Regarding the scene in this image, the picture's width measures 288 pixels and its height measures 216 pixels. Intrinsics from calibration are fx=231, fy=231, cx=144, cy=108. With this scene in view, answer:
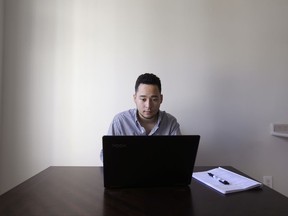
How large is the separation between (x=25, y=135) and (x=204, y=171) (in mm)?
1473

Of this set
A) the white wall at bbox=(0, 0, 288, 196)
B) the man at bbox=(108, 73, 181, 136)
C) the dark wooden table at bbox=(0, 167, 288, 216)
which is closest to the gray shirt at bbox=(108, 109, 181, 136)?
the man at bbox=(108, 73, 181, 136)

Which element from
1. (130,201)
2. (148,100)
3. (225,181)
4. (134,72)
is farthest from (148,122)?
(130,201)

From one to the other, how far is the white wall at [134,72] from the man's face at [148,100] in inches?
17.0

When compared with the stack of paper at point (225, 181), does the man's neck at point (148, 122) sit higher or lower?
higher

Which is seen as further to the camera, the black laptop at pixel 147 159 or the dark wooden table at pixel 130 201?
the black laptop at pixel 147 159

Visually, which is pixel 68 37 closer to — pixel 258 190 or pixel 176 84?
pixel 176 84

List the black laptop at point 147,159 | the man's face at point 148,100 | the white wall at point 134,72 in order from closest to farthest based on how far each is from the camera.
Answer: the black laptop at point 147,159 < the man's face at point 148,100 < the white wall at point 134,72

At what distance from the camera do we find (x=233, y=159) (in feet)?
6.69

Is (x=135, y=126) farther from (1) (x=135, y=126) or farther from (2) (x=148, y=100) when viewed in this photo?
(2) (x=148, y=100)

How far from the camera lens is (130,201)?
0.80 meters

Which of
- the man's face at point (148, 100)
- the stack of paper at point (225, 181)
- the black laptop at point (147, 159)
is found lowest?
the stack of paper at point (225, 181)

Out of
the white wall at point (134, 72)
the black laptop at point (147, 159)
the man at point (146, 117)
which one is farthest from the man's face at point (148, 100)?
the black laptop at point (147, 159)

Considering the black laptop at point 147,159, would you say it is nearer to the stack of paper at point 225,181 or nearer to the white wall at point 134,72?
the stack of paper at point 225,181

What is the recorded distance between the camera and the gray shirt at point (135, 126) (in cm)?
156
